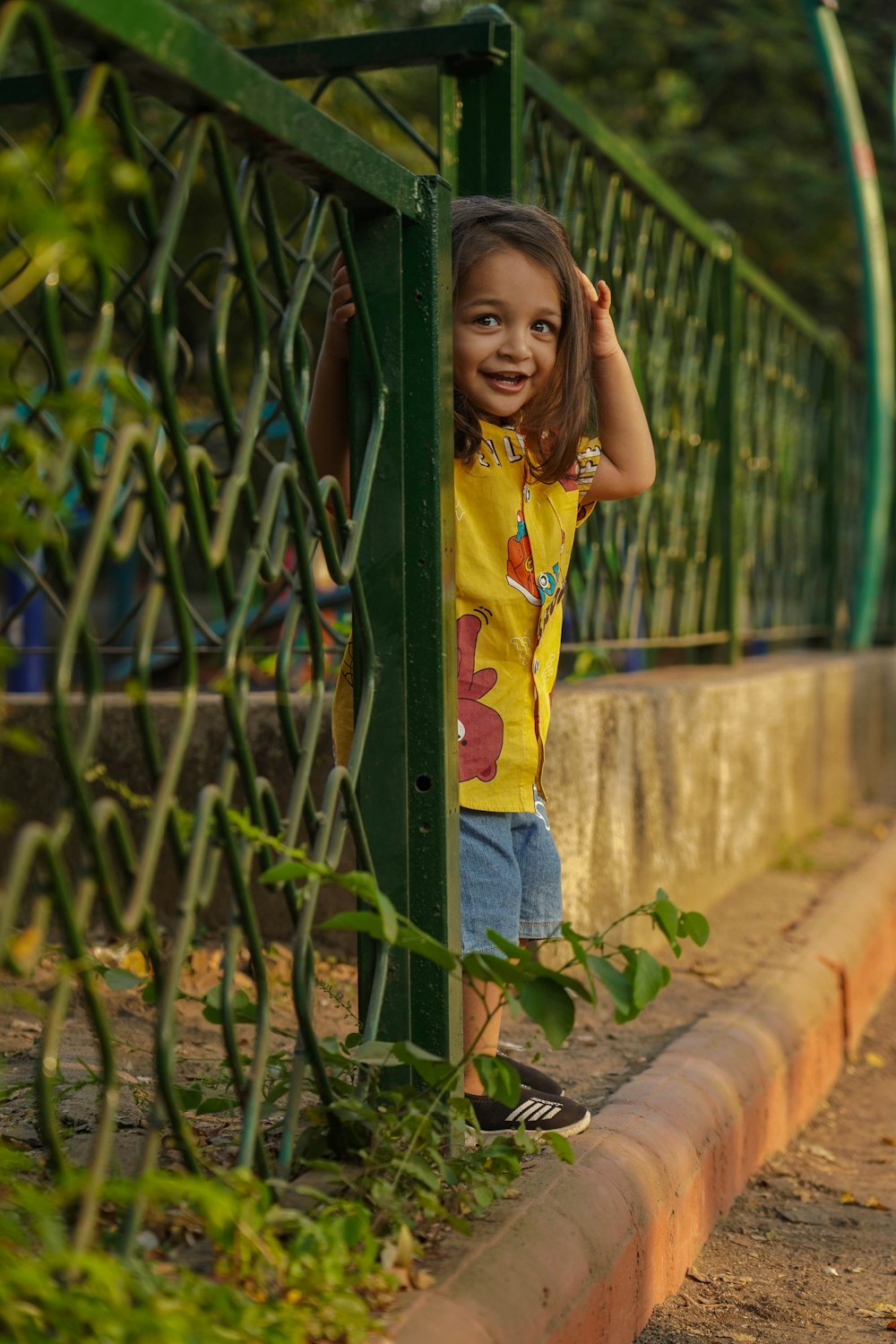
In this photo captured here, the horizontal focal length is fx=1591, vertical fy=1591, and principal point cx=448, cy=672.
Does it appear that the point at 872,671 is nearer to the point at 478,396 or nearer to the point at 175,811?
the point at 478,396

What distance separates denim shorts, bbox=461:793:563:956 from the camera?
2338mm

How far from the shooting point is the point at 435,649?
200cm

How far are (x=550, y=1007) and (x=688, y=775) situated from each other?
2834 millimetres

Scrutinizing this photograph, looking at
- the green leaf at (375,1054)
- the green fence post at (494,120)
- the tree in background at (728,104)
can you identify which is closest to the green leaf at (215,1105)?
the green leaf at (375,1054)

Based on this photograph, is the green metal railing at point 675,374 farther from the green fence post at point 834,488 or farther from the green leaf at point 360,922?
the green leaf at point 360,922

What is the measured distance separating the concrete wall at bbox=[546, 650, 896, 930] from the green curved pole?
136 cm

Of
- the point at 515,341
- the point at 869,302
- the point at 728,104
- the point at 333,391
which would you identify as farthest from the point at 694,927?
the point at 728,104

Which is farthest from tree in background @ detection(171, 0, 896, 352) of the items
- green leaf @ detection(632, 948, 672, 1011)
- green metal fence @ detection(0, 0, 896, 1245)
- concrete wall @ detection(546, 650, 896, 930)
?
green leaf @ detection(632, 948, 672, 1011)

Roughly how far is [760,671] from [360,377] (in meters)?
3.97

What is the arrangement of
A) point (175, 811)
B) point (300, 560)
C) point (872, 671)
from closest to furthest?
1. point (175, 811)
2. point (300, 560)
3. point (872, 671)

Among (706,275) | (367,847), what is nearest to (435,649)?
(367,847)

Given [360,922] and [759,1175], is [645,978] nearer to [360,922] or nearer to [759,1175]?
[360,922]

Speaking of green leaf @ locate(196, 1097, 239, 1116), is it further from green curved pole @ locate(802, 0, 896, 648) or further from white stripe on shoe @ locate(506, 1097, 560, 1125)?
green curved pole @ locate(802, 0, 896, 648)

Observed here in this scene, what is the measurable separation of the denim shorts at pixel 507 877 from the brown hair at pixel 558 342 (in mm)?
543
